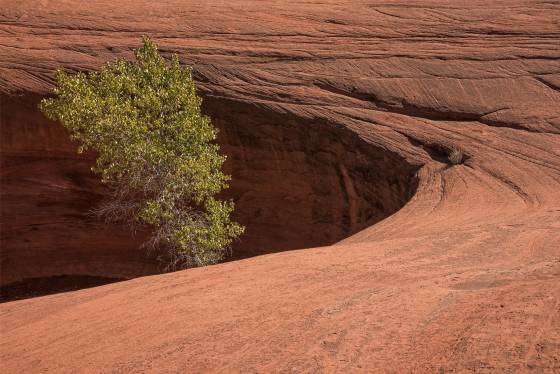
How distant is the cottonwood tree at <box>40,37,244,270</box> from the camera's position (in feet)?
39.3

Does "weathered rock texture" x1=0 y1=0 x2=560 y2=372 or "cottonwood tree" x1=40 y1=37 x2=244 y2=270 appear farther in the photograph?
"cottonwood tree" x1=40 y1=37 x2=244 y2=270

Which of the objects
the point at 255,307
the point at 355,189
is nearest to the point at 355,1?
the point at 355,189

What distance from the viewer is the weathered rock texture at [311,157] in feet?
20.3

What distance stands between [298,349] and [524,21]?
1460 centimetres

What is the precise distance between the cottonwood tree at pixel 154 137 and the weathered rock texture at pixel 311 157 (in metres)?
3.12

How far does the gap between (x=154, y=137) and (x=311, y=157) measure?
4.48 meters

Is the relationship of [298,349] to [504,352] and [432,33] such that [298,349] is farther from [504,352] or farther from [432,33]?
[432,33]

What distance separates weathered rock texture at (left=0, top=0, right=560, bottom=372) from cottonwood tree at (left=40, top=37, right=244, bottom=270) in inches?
123

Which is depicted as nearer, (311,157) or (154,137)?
(154,137)

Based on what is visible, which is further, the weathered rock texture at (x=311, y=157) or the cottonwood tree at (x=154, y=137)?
the cottonwood tree at (x=154, y=137)

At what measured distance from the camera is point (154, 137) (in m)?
12.5

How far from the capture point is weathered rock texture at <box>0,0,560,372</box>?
20.3 feet

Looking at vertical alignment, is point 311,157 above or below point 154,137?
below

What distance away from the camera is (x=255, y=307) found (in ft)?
18.2
